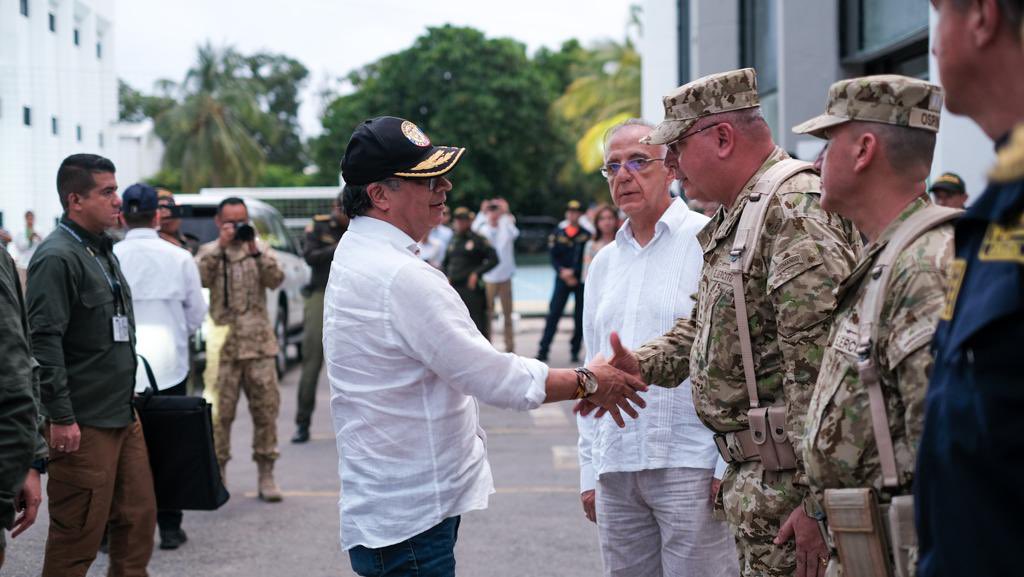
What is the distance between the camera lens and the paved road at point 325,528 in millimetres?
5895

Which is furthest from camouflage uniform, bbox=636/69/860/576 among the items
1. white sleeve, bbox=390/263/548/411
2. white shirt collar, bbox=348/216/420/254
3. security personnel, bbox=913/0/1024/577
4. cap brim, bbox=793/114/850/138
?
security personnel, bbox=913/0/1024/577

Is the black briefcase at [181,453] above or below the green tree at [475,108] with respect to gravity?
below

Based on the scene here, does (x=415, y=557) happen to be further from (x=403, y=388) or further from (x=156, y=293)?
(x=156, y=293)

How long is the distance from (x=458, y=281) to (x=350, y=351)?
35.2 ft

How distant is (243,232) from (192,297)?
4.18ft

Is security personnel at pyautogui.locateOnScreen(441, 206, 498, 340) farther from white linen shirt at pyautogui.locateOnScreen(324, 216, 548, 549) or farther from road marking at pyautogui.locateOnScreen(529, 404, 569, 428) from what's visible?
white linen shirt at pyautogui.locateOnScreen(324, 216, 548, 549)

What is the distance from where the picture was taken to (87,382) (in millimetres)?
4590

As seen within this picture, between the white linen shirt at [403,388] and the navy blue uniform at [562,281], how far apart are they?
1118cm

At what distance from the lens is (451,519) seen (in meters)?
3.14

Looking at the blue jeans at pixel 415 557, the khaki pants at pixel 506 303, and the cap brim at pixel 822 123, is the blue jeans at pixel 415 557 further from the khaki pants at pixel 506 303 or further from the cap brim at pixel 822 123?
the khaki pants at pixel 506 303

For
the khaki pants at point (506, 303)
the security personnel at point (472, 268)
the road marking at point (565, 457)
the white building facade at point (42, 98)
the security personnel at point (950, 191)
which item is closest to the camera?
the security personnel at point (950, 191)

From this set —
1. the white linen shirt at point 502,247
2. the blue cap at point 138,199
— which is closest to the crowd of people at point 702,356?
the blue cap at point 138,199

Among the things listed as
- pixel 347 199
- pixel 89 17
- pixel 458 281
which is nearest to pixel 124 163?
pixel 89 17

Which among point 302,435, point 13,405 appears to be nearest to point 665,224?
point 13,405
